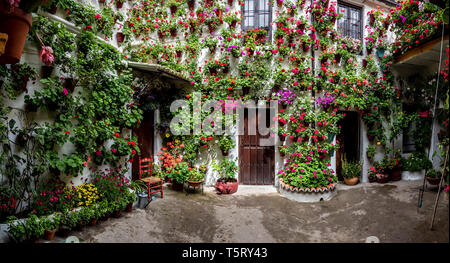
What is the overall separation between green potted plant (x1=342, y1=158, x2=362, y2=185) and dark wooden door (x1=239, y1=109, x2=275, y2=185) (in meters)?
3.53

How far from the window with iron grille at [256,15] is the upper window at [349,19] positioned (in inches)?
69.8

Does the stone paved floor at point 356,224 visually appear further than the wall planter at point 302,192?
No

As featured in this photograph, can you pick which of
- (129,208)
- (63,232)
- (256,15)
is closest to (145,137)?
(129,208)

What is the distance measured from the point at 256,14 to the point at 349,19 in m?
2.31

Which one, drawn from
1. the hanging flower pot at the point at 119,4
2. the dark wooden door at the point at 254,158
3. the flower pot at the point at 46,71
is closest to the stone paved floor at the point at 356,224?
the flower pot at the point at 46,71

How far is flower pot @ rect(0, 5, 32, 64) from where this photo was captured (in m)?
1.86

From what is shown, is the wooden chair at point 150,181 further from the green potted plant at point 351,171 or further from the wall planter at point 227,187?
the green potted plant at point 351,171

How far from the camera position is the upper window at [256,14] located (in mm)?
5430

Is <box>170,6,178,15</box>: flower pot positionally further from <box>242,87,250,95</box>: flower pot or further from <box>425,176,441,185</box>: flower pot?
<box>425,176,441,185</box>: flower pot

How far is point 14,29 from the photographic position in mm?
1916

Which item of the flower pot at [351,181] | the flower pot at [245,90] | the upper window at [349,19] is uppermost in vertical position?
the upper window at [349,19]

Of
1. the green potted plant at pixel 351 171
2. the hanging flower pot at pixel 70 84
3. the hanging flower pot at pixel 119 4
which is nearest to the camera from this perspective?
the green potted plant at pixel 351 171
